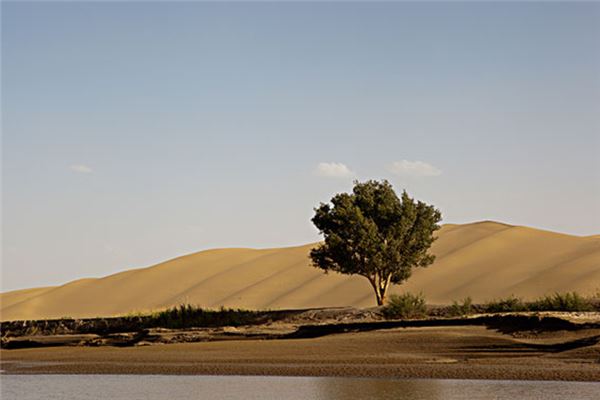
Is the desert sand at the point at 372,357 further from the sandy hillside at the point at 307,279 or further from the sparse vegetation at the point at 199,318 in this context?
the sandy hillside at the point at 307,279

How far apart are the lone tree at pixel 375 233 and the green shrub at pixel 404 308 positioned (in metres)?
5.88

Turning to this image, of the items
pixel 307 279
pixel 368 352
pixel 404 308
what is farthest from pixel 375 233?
pixel 307 279

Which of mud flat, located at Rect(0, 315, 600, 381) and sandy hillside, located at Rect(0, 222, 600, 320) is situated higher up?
sandy hillside, located at Rect(0, 222, 600, 320)

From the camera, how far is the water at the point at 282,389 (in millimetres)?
15914

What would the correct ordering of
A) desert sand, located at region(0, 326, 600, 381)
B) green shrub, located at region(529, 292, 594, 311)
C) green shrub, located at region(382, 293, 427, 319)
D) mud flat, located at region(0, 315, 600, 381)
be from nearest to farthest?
desert sand, located at region(0, 326, 600, 381) → mud flat, located at region(0, 315, 600, 381) → green shrub, located at region(529, 292, 594, 311) → green shrub, located at region(382, 293, 427, 319)

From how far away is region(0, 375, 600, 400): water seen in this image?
15.9 metres

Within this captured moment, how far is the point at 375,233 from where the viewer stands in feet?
123

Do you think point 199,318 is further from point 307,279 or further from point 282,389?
point 307,279

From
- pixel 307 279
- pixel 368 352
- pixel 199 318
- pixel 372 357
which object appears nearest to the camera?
pixel 372 357

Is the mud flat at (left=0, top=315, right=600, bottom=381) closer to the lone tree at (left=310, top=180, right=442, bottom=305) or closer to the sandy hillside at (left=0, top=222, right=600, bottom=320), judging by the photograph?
the lone tree at (left=310, top=180, right=442, bottom=305)

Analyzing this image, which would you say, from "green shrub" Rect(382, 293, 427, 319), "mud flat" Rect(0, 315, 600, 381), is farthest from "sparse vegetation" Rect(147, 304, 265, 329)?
"green shrub" Rect(382, 293, 427, 319)

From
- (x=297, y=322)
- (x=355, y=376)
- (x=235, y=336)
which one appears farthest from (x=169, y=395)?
(x=297, y=322)

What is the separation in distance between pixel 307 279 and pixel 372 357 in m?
59.3

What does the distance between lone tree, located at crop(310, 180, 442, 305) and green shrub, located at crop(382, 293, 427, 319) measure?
588 centimetres
